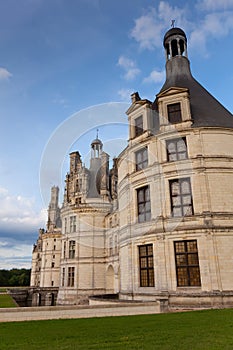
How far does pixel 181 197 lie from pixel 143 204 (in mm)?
2907

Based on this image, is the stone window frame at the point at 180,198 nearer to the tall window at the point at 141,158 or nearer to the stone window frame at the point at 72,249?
the tall window at the point at 141,158

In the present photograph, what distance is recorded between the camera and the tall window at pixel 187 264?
51.4 ft

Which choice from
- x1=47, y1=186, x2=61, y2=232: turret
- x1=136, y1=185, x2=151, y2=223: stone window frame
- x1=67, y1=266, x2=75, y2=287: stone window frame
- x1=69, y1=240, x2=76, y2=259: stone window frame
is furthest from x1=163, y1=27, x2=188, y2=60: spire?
x1=47, y1=186, x2=61, y2=232: turret

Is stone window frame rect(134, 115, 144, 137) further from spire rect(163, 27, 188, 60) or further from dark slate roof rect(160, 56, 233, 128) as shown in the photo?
spire rect(163, 27, 188, 60)

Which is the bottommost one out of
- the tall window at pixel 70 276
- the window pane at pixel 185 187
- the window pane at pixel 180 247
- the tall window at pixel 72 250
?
the tall window at pixel 70 276

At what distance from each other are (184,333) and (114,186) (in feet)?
112

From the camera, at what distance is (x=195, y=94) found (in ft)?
70.5

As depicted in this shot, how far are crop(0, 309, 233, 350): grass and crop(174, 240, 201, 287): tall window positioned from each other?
5825 millimetres

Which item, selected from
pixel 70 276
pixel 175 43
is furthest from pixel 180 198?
pixel 70 276

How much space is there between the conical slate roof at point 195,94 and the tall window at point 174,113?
1.04 m

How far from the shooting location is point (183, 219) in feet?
54.3

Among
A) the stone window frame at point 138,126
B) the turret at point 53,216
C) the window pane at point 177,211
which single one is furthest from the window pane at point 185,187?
the turret at point 53,216

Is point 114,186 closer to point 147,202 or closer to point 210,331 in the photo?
point 147,202

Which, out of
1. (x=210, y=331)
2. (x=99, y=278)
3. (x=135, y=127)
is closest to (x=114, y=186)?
(x=99, y=278)
